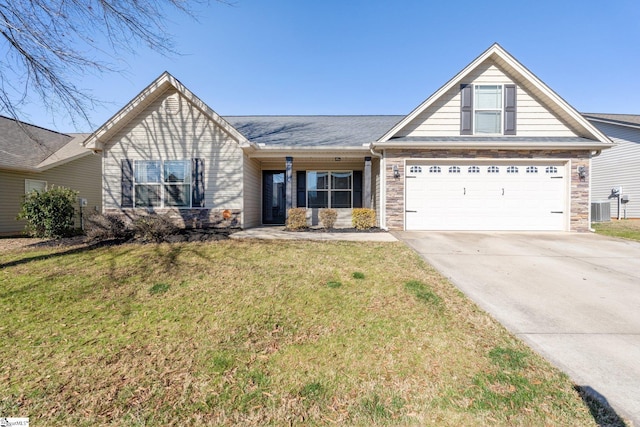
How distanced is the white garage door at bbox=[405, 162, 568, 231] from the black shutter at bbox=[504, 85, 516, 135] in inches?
51.5

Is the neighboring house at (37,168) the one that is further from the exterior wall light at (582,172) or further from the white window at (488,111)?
the exterior wall light at (582,172)

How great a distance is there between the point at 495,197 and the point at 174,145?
11.3 meters

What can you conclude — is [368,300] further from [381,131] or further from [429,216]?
[381,131]

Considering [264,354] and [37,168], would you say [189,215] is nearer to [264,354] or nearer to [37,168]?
[37,168]

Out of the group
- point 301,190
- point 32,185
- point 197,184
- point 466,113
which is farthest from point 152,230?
point 466,113

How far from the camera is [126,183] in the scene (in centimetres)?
959

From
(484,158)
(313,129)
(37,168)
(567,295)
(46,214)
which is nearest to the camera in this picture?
(567,295)

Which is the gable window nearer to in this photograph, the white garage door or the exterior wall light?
the white garage door

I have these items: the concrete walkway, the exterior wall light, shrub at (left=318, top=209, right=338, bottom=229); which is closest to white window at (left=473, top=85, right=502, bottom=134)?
the exterior wall light

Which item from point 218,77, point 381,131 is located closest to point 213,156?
point 218,77

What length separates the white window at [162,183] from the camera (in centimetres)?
961

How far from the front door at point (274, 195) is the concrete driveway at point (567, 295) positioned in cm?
649

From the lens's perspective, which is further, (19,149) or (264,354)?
(19,149)

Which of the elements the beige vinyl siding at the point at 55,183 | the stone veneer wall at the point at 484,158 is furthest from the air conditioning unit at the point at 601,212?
the beige vinyl siding at the point at 55,183
